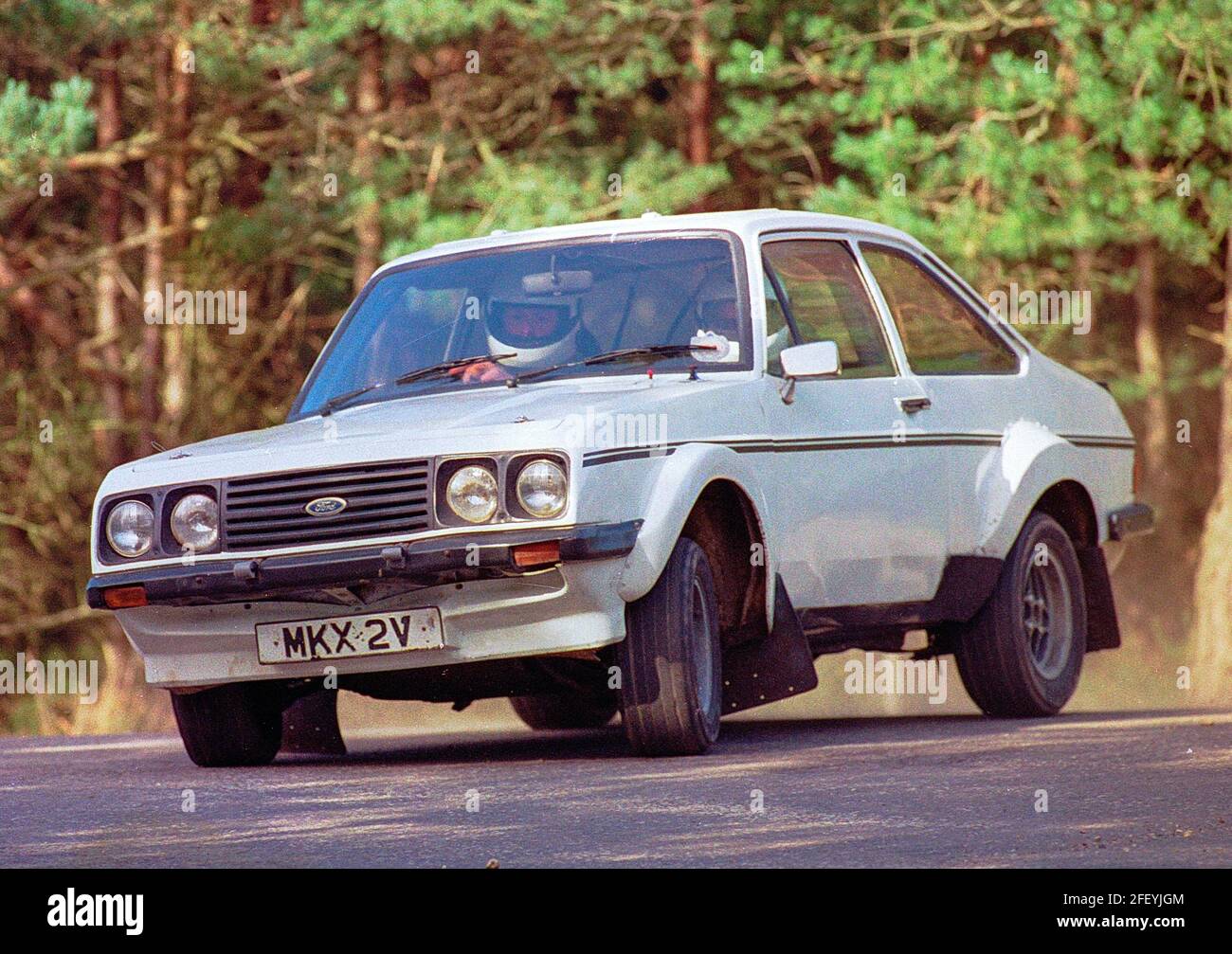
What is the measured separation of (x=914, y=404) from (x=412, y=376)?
77.1 inches

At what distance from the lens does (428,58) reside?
2341 cm

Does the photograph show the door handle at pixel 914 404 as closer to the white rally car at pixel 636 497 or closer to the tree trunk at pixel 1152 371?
the white rally car at pixel 636 497

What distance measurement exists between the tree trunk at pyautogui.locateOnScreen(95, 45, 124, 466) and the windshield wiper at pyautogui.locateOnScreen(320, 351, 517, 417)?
1267 centimetres

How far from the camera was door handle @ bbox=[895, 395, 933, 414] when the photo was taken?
934 cm

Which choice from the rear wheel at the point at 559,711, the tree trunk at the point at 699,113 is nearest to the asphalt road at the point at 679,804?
the rear wheel at the point at 559,711

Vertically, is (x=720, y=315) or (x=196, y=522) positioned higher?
(x=720, y=315)

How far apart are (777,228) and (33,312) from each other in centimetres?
1517

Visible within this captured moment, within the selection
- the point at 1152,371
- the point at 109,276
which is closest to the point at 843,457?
the point at 1152,371

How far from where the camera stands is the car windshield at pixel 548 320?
870 centimetres

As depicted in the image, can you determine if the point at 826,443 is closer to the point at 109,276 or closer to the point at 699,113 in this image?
the point at 699,113

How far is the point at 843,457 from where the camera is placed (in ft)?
29.6

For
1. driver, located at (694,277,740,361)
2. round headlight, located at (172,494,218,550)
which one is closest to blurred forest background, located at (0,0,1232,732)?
driver, located at (694,277,740,361)

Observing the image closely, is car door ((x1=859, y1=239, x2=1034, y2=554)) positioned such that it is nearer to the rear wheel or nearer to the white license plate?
the rear wheel
